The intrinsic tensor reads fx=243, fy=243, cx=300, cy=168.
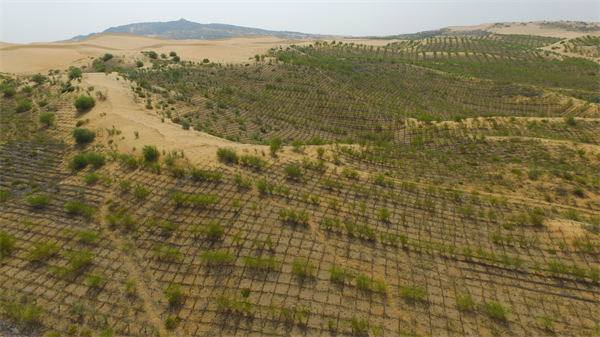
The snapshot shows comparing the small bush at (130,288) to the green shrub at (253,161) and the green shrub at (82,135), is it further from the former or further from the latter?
the green shrub at (82,135)

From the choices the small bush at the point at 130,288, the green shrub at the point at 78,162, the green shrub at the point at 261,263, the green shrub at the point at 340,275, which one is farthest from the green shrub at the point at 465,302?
the green shrub at the point at 78,162

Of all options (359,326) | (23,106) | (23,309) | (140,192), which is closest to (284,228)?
(359,326)

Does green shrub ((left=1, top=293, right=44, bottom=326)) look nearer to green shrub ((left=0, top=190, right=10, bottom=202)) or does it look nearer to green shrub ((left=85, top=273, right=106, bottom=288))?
green shrub ((left=85, top=273, right=106, bottom=288))

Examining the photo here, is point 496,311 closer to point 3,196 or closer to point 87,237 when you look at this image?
point 87,237

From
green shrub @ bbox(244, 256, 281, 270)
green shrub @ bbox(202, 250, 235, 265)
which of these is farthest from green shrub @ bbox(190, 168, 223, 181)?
green shrub @ bbox(244, 256, 281, 270)

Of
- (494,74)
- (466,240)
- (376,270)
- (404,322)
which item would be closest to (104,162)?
(376,270)

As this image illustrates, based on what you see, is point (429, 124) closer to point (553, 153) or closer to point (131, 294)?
point (553, 153)
